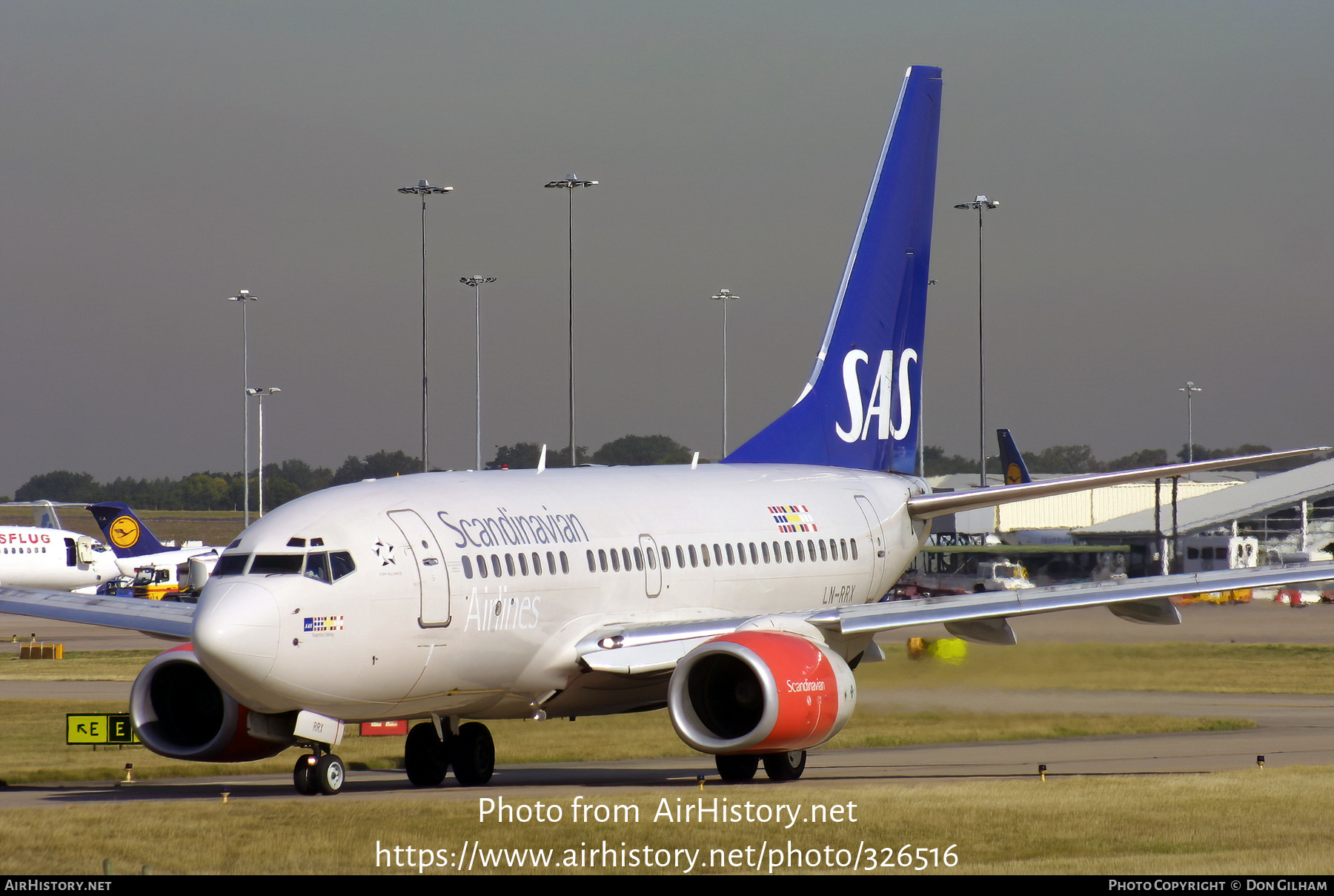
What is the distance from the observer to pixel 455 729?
2372 centimetres

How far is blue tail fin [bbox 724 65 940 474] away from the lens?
105 ft

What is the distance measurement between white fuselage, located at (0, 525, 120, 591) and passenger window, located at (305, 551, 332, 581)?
3103 inches

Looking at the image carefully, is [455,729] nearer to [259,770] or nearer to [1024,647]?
[259,770]

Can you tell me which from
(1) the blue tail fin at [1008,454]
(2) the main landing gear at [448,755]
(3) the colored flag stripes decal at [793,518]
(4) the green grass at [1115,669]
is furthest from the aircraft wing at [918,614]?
(1) the blue tail fin at [1008,454]

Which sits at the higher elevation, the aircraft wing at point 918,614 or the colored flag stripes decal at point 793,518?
the colored flag stripes decal at point 793,518

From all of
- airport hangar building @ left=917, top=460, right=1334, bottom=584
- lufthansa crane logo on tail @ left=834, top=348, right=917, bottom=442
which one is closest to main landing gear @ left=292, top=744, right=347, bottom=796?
lufthansa crane logo on tail @ left=834, top=348, right=917, bottom=442

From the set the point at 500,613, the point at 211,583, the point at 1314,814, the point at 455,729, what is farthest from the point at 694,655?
the point at 1314,814

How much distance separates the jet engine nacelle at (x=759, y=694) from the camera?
828 inches

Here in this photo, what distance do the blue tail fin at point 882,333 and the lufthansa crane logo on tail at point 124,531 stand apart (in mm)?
76026

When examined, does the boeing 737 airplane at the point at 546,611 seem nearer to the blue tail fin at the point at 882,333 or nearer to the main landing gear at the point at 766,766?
the main landing gear at the point at 766,766

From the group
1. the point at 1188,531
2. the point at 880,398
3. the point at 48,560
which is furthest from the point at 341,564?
the point at 1188,531

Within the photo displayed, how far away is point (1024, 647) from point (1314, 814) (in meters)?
14.8

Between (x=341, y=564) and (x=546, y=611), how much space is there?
3.57m

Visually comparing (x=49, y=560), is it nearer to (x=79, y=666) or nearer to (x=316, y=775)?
(x=79, y=666)
